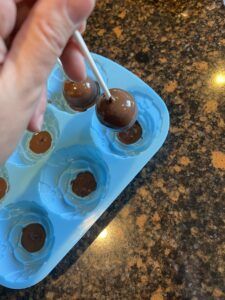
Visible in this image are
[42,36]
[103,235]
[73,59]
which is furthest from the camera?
[103,235]

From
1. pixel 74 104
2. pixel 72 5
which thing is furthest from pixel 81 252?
pixel 72 5

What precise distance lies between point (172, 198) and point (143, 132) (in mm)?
159

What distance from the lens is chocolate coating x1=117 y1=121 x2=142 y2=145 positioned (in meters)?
0.90

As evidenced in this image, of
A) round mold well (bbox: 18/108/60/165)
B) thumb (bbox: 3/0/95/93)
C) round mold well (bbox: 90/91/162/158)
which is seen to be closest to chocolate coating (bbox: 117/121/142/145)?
round mold well (bbox: 90/91/162/158)

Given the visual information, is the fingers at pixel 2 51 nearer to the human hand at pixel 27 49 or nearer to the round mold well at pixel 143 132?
the human hand at pixel 27 49

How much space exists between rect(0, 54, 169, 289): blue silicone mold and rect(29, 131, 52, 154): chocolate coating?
13 millimetres

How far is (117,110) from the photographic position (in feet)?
2.62

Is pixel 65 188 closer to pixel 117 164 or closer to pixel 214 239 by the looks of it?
pixel 117 164

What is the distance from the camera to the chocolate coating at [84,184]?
0.88 metres

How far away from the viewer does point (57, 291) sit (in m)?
0.82

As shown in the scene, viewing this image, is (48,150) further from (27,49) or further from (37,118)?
(27,49)

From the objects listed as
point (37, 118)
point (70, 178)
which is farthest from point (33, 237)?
point (37, 118)

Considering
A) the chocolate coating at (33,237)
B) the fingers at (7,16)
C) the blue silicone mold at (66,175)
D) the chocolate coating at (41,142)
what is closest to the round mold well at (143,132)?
the blue silicone mold at (66,175)

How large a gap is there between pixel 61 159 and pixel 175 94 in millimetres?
287
